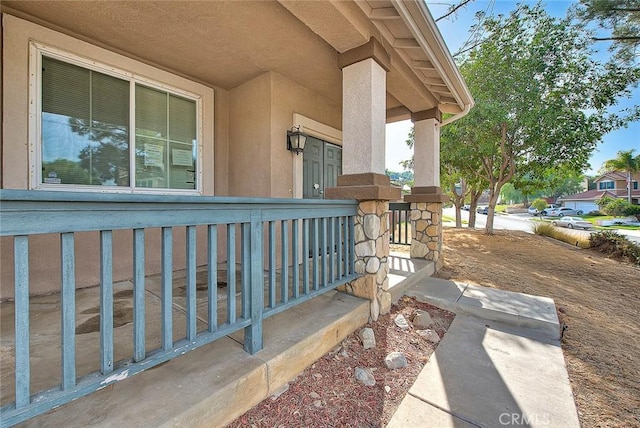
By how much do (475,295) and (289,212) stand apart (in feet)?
8.70

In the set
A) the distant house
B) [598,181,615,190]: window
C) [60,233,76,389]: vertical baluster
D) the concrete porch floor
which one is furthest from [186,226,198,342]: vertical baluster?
[598,181,615,190]: window

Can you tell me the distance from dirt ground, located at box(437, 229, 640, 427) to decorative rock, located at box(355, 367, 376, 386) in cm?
123

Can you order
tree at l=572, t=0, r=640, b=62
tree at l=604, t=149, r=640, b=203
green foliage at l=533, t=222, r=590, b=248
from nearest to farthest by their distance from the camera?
1. tree at l=572, t=0, r=640, b=62
2. green foliage at l=533, t=222, r=590, b=248
3. tree at l=604, t=149, r=640, b=203

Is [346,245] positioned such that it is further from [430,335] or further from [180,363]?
[180,363]

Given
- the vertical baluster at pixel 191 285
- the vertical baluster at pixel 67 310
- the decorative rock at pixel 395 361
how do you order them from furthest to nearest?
the decorative rock at pixel 395 361, the vertical baluster at pixel 191 285, the vertical baluster at pixel 67 310

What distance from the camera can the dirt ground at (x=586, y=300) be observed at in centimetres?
180

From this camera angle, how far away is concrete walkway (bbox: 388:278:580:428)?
1600 mm

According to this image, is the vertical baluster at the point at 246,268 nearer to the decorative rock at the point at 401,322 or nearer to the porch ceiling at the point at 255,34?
the decorative rock at the point at 401,322

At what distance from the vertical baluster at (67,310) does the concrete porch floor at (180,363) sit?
0.31 meters

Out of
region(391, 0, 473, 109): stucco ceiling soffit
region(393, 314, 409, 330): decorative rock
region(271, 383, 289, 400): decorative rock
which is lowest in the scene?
region(271, 383, 289, 400): decorative rock

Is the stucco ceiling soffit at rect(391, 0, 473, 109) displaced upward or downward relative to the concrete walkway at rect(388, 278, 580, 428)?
upward

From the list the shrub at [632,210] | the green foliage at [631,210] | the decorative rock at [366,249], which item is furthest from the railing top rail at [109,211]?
the green foliage at [631,210]

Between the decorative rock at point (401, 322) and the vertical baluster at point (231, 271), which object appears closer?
the vertical baluster at point (231, 271)

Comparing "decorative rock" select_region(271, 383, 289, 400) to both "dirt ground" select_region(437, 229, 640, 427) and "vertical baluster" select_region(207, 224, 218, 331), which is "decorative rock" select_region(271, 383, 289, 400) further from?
"dirt ground" select_region(437, 229, 640, 427)
